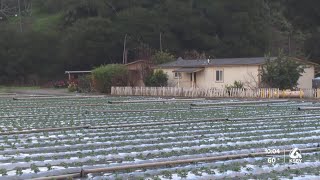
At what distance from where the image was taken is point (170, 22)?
47719 mm

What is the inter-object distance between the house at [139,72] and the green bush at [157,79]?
1370 millimetres

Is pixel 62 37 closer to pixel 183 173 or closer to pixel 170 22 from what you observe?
pixel 170 22

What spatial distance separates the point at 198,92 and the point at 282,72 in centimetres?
448

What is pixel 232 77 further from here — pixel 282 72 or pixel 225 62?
pixel 282 72

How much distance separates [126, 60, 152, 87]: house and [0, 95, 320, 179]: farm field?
1979 cm

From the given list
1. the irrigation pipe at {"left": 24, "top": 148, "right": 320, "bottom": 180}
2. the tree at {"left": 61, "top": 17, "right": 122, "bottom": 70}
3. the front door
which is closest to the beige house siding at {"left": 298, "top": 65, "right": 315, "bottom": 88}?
the front door

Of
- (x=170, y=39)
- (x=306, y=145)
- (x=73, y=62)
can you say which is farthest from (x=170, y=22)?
(x=306, y=145)

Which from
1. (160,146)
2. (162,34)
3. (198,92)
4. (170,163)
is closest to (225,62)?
(198,92)

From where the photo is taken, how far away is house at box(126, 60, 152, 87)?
33594 mm

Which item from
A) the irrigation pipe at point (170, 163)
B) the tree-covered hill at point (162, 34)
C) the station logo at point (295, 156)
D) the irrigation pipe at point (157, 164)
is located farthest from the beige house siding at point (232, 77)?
the irrigation pipe at point (170, 163)

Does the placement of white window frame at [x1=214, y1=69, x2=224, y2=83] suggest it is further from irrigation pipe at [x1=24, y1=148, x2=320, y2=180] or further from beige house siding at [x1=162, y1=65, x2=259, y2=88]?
irrigation pipe at [x1=24, y1=148, x2=320, y2=180]

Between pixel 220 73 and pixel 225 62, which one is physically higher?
pixel 225 62

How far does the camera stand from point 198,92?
86.5 ft

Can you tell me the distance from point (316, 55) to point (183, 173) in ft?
126
